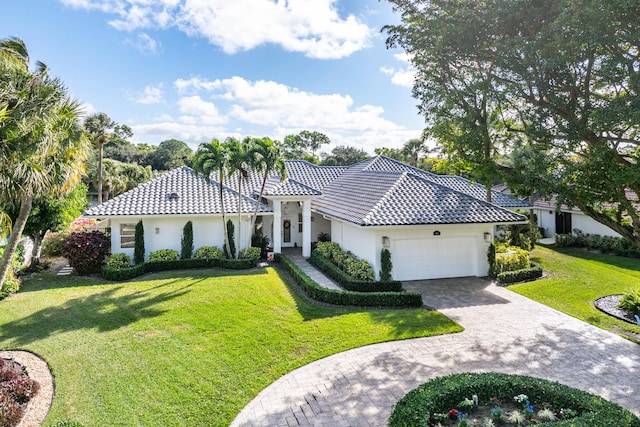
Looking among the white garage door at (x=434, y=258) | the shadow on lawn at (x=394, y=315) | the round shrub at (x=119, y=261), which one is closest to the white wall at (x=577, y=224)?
the white garage door at (x=434, y=258)

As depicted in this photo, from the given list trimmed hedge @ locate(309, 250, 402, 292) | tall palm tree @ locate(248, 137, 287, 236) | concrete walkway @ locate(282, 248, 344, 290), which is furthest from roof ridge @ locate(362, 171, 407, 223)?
tall palm tree @ locate(248, 137, 287, 236)

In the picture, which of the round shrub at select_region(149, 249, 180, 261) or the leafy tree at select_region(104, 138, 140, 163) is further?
the leafy tree at select_region(104, 138, 140, 163)

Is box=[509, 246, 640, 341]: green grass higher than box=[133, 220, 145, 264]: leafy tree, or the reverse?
box=[133, 220, 145, 264]: leafy tree

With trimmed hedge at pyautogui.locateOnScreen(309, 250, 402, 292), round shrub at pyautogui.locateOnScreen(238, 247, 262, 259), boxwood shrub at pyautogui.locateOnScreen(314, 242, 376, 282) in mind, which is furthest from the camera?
round shrub at pyautogui.locateOnScreen(238, 247, 262, 259)

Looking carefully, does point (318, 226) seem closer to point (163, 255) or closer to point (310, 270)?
point (310, 270)

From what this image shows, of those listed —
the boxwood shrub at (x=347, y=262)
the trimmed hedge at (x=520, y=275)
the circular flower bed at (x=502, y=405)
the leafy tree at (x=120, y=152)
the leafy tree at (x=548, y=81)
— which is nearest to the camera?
the circular flower bed at (x=502, y=405)

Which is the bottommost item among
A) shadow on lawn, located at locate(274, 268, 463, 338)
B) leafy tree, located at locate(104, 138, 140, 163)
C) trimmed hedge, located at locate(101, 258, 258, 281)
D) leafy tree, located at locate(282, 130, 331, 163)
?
shadow on lawn, located at locate(274, 268, 463, 338)

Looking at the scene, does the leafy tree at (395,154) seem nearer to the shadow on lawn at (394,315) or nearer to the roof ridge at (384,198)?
the roof ridge at (384,198)

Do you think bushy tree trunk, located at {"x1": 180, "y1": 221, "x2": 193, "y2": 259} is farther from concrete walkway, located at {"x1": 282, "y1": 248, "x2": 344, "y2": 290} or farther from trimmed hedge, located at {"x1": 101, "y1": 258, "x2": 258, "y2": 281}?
concrete walkway, located at {"x1": 282, "y1": 248, "x2": 344, "y2": 290}
